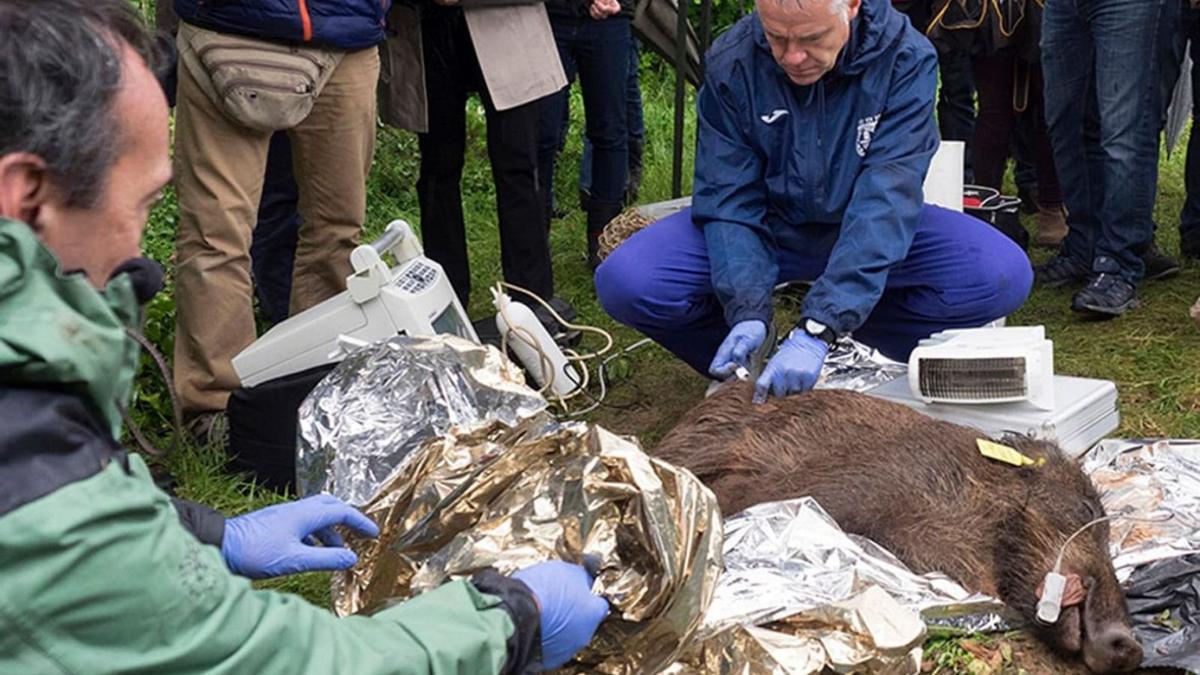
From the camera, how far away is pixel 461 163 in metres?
4.80

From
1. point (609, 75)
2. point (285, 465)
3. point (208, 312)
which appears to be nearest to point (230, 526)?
point (285, 465)

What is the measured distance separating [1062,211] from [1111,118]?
1.35 m

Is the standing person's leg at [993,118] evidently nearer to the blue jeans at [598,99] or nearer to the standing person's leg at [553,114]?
the blue jeans at [598,99]

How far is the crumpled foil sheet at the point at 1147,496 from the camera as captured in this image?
10.3ft

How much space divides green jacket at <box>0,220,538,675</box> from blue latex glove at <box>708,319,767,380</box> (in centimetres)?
214

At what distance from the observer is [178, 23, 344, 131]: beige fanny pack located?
3574 mm

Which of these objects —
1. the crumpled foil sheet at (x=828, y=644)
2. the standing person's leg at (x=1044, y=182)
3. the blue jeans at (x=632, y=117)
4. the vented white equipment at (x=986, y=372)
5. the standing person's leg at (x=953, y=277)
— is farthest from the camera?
the blue jeans at (x=632, y=117)

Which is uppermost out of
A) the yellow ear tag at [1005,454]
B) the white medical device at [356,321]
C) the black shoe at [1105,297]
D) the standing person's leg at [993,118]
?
the white medical device at [356,321]

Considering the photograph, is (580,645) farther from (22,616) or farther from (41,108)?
(41,108)

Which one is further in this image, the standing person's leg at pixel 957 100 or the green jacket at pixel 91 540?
the standing person's leg at pixel 957 100

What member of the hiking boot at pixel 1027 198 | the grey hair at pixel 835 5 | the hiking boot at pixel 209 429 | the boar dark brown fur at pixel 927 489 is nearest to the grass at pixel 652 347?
the hiking boot at pixel 209 429

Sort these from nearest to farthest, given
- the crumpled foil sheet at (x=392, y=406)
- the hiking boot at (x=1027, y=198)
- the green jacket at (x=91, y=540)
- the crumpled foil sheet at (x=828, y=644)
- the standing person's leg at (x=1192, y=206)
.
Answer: the green jacket at (x=91, y=540) < the crumpled foil sheet at (x=828, y=644) < the crumpled foil sheet at (x=392, y=406) < the standing person's leg at (x=1192, y=206) < the hiking boot at (x=1027, y=198)

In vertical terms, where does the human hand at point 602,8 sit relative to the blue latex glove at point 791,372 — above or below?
above

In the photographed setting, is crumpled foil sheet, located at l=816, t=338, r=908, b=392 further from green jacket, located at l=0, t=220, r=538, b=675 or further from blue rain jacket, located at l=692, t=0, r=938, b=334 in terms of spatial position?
green jacket, located at l=0, t=220, r=538, b=675
